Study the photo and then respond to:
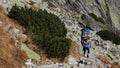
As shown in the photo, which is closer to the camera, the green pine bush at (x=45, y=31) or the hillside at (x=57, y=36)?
the hillside at (x=57, y=36)

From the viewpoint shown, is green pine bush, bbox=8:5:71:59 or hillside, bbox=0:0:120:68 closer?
hillside, bbox=0:0:120:68

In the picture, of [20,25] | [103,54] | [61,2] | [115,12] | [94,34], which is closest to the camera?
[20,25]

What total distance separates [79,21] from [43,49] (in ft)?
50.2

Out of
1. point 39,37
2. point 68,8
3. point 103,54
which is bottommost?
point 103,54

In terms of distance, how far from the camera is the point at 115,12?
42469 millimetres

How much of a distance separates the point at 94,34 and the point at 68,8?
5.24 meters

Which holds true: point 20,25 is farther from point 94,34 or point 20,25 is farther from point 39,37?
point 94,34

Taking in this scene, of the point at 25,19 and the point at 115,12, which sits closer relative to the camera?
the point at 25,19

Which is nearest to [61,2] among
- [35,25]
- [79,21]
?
[79,21]

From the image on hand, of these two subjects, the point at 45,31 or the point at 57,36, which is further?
the point at 57,36

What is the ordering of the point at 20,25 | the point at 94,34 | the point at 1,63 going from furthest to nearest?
1. the point at 94,34
2. the point at 20,25
3. the point at 1,63

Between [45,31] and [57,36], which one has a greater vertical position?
[45,31]

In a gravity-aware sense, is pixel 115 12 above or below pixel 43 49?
above

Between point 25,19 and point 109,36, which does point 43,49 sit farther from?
point 109,36
